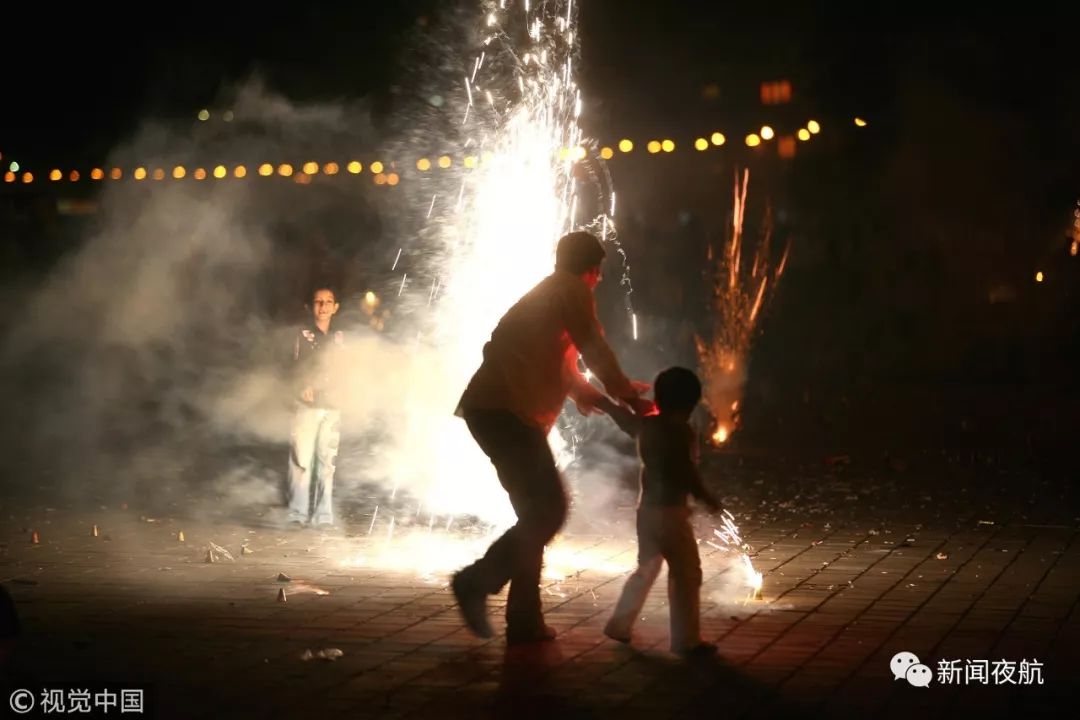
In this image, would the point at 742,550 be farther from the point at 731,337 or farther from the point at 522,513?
the point at 731,337

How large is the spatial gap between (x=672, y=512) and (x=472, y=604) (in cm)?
92

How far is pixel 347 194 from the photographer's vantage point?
21.8 m

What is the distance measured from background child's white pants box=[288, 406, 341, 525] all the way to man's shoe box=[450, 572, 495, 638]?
4.39 metres

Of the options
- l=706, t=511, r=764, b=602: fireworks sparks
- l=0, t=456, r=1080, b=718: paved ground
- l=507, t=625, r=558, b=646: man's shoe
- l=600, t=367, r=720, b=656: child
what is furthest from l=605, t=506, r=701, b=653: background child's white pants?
l=706, t=511, r=764, b=602: fireworks sparks

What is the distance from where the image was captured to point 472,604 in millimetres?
5891

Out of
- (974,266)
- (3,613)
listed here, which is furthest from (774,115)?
(3,613)

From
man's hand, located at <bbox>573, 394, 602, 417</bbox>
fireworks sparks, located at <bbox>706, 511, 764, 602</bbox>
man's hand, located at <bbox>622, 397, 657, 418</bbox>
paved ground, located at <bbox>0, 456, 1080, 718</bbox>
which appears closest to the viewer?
paved ground, located at <bbox>0, 456, 1080, 718</bbox>

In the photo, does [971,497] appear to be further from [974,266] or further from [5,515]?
[974,266]

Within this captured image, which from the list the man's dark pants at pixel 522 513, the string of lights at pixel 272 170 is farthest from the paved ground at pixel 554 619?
the string of lights at pixel 272 170

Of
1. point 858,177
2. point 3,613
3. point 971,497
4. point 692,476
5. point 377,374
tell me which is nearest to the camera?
point 3,613

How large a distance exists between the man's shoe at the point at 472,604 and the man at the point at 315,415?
4337 millimetres

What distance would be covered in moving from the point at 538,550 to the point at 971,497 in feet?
22.1

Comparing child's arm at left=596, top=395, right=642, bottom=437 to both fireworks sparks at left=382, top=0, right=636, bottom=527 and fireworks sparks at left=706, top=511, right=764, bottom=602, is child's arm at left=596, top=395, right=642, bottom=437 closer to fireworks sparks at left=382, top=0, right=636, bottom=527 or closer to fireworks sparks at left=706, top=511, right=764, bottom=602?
fireworks sparks at left=706, top=511, right=764, bottom=602

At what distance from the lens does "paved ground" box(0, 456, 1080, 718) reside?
5.00 m
